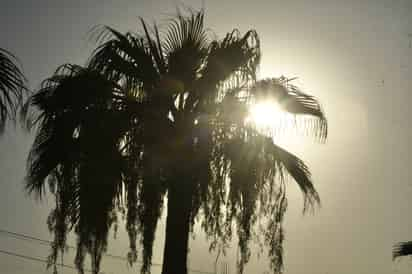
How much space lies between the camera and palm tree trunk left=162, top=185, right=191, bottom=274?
29.1ft

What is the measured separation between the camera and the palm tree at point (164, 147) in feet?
28.0

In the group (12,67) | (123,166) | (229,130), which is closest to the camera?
(12,67)

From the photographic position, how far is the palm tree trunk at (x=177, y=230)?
886 centimetres

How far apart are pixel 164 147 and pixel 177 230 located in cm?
133

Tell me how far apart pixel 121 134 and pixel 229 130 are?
1.75 meters

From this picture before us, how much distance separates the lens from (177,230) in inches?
354

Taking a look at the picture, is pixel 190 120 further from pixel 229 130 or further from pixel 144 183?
pixel 144 183

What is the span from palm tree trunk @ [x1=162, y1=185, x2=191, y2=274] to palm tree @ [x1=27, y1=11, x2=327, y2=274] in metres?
0.02

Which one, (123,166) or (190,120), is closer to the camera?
(123,166)

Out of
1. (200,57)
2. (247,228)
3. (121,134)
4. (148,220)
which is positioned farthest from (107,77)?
(247,228)

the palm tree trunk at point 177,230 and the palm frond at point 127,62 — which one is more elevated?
the palm frond at point 127,62

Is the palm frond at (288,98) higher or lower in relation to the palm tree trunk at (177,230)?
higher

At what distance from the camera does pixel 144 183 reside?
870 cm

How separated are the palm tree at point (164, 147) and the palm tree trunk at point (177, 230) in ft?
0.05
